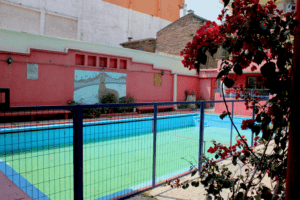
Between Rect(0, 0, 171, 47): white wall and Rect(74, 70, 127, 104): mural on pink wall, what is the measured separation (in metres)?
9.98

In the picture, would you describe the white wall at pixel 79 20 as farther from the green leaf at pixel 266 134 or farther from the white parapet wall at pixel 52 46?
the green leaf at pixel 266 134

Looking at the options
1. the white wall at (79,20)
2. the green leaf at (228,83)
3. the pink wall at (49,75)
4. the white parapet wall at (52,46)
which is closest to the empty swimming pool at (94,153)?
the green leaf at (228,83)

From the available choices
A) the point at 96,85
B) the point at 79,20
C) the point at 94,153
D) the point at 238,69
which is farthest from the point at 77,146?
the point at 79,20

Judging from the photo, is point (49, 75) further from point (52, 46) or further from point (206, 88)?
point (206, 88)

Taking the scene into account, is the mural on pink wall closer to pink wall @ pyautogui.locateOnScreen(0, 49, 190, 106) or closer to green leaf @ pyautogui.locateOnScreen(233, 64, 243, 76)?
pink wall @ pyautogui.locateOnScreen(0, 49, 190, 106)

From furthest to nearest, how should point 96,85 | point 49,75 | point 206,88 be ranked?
point 206,88 < point 96,85 < point 49,75

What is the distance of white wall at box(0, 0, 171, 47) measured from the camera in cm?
1872

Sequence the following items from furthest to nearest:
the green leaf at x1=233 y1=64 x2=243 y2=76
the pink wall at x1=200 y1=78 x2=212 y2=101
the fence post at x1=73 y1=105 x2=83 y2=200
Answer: the pink wall at x1=200 y1=78 x2=212 y2=101 < the fence post at x1=73 y1=105 x2=83 y2=200 < the green leaf at x1=233 y1=64 x2=243 y2=76

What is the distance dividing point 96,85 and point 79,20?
11.4m

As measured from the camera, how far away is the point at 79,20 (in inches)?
862

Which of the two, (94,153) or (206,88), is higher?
(206,88)


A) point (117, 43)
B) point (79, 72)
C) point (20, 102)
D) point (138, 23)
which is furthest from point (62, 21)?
point (20, 102)

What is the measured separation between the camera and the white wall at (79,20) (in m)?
18.7

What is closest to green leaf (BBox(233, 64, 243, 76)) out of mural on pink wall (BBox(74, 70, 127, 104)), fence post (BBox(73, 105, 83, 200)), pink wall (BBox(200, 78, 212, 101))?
fence post (BBox(73, 105, 83, 200))
